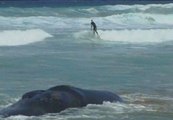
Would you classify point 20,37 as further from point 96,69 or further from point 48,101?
point 48,101

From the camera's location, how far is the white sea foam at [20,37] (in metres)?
27.1

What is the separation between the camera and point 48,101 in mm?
10906

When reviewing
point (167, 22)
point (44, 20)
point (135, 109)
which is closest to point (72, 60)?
point (135, 109)

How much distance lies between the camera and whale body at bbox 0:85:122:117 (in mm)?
10734

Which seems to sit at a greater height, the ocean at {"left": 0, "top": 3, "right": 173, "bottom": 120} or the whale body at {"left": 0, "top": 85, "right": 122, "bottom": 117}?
the whale body at {"left": 0, "top": 85, "right": 122, "bottom": 117}

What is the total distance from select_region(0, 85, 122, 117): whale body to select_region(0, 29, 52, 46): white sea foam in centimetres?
1488

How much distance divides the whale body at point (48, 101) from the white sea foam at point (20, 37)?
586 inches

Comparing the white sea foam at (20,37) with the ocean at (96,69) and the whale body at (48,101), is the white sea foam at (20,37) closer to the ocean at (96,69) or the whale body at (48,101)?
the ocean at (96,69)

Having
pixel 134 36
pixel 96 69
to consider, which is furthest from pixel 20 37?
pixel 96 69

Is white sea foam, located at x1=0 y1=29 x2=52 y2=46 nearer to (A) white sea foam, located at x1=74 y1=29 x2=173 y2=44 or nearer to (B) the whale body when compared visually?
(A) white sea foam, located at x1=74 y1=29 x2=173 y2=44

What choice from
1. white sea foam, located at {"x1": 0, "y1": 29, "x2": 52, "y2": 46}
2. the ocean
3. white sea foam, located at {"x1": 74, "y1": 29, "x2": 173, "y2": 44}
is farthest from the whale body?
white sea foam, located at {"x1": 74, "y1": 29, "x2": 173, "y2": 44}

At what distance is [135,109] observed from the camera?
38.4 feet

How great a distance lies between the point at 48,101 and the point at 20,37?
59.5 ft

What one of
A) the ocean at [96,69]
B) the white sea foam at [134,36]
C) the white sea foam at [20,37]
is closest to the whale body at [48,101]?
the ocean at [96,69]
